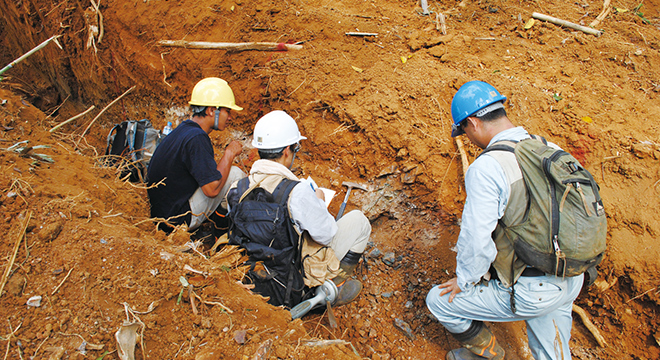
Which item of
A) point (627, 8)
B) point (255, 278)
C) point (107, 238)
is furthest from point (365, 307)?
point (627, 8)

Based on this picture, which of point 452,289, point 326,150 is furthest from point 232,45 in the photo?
point 452,289

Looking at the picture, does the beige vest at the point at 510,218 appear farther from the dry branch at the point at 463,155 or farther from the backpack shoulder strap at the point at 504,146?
the dry branch at the point at 463,155

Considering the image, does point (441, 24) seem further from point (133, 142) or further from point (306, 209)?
point (133, 142)

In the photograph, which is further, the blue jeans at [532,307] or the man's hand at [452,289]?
the man's hand at [452,289]

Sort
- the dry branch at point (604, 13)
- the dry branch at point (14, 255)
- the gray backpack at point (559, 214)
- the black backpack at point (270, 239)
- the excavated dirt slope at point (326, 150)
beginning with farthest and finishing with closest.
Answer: the dry branch at point (604, 13), the black backpack at point (270, 239), the gray backpack at point (559, 214), the excavated dirt slope at point (326, 150), the dry branch at point (14, 255)

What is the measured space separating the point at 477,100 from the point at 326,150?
7.45 feet

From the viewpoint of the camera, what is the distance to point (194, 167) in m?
3.09

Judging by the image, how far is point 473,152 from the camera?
3.78 meters

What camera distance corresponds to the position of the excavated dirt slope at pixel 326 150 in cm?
173

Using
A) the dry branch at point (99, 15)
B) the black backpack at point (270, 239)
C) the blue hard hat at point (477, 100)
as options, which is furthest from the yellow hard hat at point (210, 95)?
the dry branch at point (99, 15)

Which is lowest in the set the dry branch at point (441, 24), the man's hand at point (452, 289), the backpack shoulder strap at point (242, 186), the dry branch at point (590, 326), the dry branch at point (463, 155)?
the dry branch at point (590, 326)

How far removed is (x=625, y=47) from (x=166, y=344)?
5955 millimetres

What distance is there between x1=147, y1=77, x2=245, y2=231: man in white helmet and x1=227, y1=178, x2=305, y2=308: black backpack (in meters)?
0.72

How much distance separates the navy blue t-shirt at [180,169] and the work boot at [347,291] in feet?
5.34
